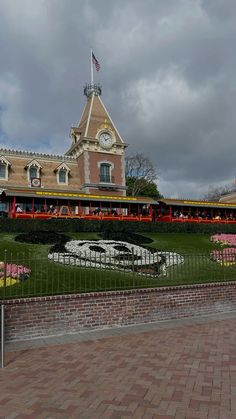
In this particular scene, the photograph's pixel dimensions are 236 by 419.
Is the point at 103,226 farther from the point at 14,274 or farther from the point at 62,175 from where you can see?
the point at 62,175

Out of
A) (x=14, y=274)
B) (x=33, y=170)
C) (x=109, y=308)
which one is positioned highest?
(x=33, y=170)

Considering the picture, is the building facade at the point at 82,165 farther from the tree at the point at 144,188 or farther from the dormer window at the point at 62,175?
the tree at the point at 144,188

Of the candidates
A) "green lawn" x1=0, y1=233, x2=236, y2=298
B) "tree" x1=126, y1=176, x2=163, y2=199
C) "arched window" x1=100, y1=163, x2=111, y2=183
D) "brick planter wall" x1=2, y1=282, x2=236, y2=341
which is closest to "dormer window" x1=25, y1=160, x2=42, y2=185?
"arched window" x1=100, y1=163, x2=111, y2=183

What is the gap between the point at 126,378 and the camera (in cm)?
598

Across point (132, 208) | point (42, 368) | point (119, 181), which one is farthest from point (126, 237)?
point (119, 181)

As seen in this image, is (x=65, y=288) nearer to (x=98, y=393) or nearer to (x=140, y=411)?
(x=98, y=393)

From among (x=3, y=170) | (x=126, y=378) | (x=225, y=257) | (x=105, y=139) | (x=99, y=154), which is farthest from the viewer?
(x=105, y=139)

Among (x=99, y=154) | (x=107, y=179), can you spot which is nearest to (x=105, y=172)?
(x=107, y=179)

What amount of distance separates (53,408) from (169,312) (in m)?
6.22

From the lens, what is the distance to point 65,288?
32.4 feet

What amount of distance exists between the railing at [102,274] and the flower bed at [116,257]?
3 cm

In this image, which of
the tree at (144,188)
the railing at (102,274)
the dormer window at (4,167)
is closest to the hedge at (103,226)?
the railing at (102,274)

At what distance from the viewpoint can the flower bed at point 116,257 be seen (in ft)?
36.9

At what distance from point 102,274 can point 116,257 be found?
2.22 ft
